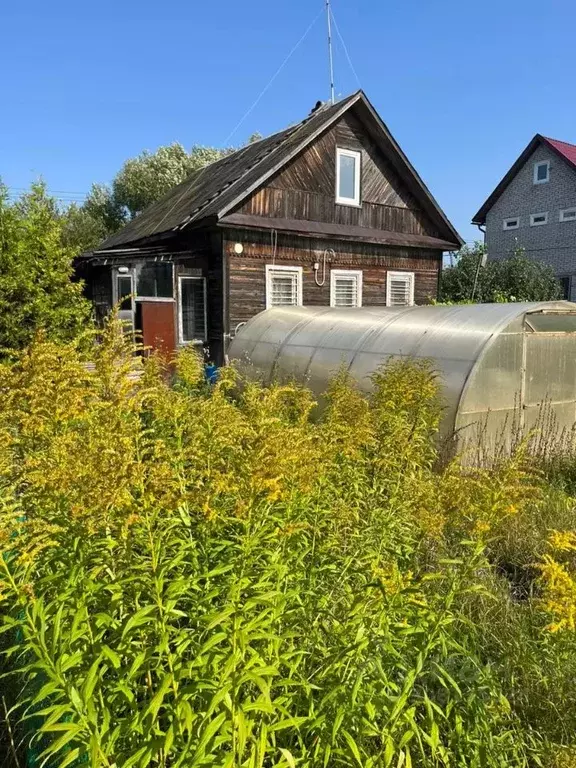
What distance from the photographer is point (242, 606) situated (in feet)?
6.31

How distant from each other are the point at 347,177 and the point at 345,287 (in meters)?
3.01

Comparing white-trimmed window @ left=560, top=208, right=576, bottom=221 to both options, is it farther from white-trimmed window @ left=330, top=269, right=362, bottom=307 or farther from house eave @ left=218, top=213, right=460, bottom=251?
white-trimmed window @ left=330, top=269, right=362, bottom=307

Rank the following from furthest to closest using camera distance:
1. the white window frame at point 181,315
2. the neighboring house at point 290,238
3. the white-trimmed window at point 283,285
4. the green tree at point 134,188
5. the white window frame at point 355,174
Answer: the green tree at point 134,188
the white window frame at point 355,174
the white-trimmed window at point 283,285
the white window frame at point 181,315
the neighboring house at point 290,238

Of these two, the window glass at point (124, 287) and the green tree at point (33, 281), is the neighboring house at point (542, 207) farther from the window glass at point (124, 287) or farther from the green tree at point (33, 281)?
the green tree at point (33, 281)

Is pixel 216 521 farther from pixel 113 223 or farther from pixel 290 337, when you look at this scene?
pixel 113 223

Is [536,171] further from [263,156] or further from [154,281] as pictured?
[154,281]

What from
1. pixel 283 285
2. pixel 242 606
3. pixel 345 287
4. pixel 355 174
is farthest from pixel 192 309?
pixel 242 606

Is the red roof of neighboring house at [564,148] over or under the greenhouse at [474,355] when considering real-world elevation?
over

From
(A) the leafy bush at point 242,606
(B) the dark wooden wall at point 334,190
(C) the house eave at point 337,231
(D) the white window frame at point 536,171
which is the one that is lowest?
(A) the leafy bush at point 242,606

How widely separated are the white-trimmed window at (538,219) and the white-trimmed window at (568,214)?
2.72 ft

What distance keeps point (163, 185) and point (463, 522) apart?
1407 inches

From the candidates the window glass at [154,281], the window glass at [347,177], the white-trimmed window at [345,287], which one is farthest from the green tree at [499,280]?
the window glass at [154,281]

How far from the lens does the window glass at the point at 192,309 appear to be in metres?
13.4

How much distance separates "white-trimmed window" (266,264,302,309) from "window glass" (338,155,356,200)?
2704 millimetres
